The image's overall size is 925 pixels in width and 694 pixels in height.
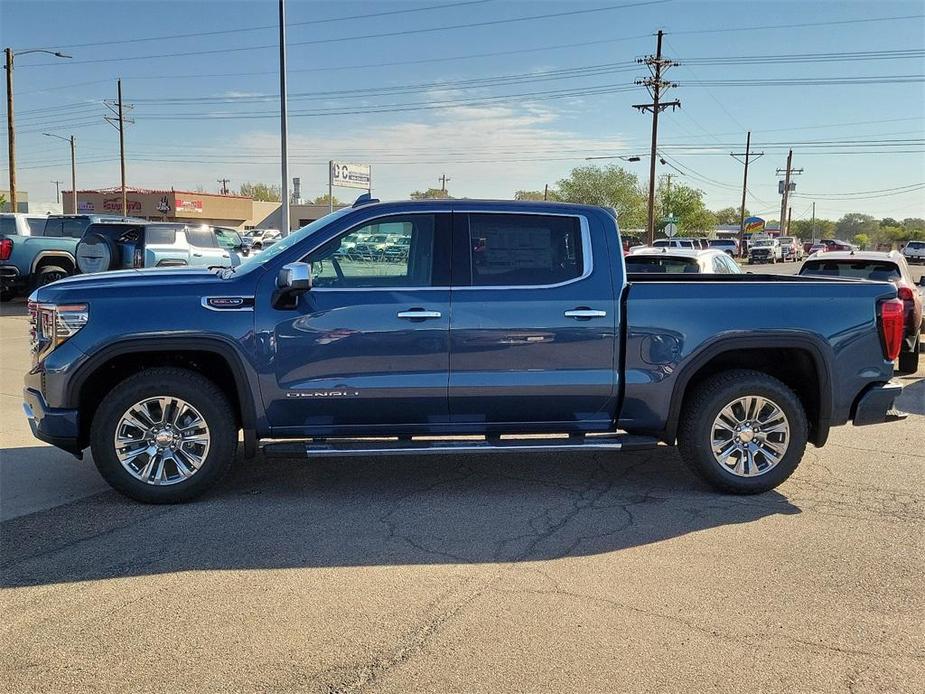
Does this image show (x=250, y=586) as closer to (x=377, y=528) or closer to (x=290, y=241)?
(x=377, y=528)

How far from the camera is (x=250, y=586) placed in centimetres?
389

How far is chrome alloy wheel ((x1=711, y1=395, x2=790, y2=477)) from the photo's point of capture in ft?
17.5

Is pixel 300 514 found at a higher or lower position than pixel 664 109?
lower

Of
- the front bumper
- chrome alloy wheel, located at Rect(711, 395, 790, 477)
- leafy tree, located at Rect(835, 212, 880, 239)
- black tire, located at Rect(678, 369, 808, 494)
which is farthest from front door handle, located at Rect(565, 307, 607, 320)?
leafy tree, located at Rect(835, 212, 880, 239)

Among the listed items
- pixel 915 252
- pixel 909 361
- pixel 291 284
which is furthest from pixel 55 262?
pixel 915 252

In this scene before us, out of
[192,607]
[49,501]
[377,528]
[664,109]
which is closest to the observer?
[192,607]

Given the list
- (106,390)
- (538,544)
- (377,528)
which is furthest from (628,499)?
(106,390)

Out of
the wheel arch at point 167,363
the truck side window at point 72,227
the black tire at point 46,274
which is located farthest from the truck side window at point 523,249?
the truck side window at point 72,227

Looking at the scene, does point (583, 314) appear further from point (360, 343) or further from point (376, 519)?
point (376, 519)

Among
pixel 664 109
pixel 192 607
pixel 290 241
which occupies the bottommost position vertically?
pixel 192 607

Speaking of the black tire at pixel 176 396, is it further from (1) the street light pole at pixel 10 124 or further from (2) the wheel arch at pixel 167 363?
(1) the street light pole at pixel 10 124

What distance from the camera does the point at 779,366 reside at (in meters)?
5.71

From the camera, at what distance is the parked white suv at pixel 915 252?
5179cm

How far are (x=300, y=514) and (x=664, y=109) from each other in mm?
37653
